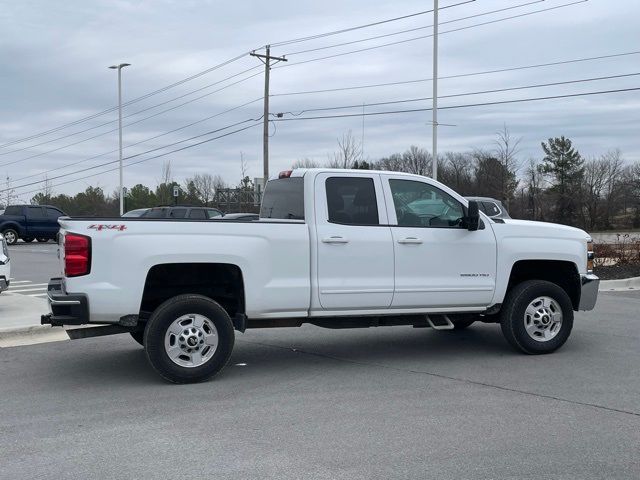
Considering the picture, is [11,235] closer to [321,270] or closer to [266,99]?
[266,99]

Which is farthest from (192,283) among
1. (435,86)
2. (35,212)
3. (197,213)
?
(35,212)

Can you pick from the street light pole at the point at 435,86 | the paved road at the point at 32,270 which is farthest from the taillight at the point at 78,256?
the street light pole at the point at 435,86

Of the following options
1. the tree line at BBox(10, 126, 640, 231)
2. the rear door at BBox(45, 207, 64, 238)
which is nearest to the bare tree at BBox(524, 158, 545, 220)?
the tree line at BBox(10, 126, 640, 231)

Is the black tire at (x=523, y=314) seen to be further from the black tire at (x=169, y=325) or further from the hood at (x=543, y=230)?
the black tire at (x=169, y=325)

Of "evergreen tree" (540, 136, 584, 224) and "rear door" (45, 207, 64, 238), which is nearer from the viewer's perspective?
"rear door" (45, 207, 64, 238)

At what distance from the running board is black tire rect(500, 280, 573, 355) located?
654 mm

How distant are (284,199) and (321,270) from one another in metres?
1.11

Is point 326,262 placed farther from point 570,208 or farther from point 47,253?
point 570,208

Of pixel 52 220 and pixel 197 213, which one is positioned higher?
pixel 197 213

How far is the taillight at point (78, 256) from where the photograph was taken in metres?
6.36

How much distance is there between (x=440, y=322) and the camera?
7.88 meters

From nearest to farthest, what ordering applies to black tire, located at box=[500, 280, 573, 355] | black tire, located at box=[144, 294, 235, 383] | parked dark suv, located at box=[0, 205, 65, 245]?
black tire, located at box=[144, 294, 235, 383]
black tire, located at box=[500, 280, 573, 355]
parked dark suv, located at box=[0, 205, 65, 245]

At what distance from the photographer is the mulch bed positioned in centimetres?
1619

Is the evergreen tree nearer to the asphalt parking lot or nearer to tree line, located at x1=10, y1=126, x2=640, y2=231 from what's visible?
tree line, located at x1=10, y1=126, x2=640, y2=231
